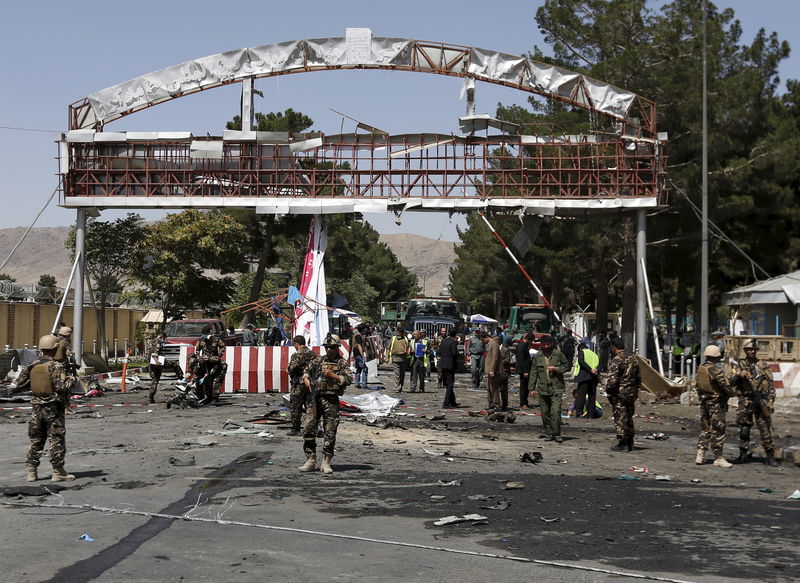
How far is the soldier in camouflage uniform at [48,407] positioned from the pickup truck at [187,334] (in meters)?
19.5

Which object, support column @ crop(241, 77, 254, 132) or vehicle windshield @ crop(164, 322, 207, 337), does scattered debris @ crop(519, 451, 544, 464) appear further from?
support column @ crop(241, 77, 254, 132)

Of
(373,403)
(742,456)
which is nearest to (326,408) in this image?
(742,456)

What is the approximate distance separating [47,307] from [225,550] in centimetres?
4528

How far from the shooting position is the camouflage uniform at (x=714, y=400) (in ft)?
44.6

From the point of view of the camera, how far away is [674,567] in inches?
300

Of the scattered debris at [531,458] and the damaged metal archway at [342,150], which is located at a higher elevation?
the damaged metal archway at [342,150]

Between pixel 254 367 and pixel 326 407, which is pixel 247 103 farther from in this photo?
pixel 326 407

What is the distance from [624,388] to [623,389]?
2 centimetres

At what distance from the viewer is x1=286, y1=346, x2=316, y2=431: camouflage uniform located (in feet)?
47.4

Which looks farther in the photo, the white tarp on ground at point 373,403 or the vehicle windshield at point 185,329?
the vehicle windshield at point 185,329

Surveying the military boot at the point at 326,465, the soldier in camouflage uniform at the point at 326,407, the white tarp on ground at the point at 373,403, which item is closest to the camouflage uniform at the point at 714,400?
the soldier in camouflage uniform at the point at 326,407

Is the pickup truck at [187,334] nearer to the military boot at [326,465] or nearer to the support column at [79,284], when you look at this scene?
the support column at [79,284]

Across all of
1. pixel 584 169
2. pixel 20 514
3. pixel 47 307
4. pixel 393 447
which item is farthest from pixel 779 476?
pixel 47 307

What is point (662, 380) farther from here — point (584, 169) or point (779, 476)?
point (779, 476)
